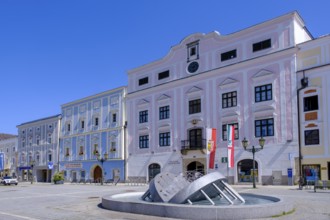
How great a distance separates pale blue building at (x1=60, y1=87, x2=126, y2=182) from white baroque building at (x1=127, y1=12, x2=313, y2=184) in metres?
2.32

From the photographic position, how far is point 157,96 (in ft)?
142

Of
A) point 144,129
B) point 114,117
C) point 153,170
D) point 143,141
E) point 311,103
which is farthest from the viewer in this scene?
point 114,117

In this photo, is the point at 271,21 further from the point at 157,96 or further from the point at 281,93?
the point at 157,96

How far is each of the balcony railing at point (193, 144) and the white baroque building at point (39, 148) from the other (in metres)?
25.8

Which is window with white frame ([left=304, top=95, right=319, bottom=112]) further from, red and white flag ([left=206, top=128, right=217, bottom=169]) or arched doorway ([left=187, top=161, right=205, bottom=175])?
arched doorway ([left=187, top=161, right=205, bottom=175])

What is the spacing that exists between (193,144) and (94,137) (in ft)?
60.9

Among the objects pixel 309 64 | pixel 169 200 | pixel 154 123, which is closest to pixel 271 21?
pixel 309 64

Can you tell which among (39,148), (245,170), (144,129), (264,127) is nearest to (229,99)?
(264,127)

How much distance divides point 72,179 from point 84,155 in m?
A: 4.55

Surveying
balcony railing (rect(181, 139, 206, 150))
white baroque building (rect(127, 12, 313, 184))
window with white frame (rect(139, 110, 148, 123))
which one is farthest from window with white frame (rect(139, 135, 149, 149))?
balcony railing (rect(181, 139, 206, 150))

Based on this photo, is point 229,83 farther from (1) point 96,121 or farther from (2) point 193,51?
(1) point 96,121

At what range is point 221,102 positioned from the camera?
36.7 meters

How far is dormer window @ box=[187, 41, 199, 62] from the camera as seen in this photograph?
39656mm

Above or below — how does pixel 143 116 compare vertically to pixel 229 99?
below
